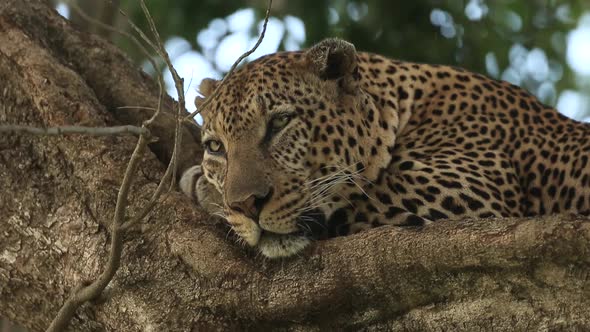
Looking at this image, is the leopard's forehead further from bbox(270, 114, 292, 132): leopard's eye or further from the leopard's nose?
the leopard's nose

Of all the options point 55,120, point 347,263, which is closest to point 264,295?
point 347,263

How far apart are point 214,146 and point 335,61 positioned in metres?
0.90

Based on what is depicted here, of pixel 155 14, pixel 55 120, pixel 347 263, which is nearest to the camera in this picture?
pixel 347 263

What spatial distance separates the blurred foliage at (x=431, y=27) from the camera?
30.6ft

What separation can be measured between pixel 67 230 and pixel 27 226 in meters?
0.28

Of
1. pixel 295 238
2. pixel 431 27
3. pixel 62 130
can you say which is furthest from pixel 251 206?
pixel 431 27

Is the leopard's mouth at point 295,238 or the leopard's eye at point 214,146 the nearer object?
the leopard's mouth at point 295,238

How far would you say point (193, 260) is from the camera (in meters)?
5.25

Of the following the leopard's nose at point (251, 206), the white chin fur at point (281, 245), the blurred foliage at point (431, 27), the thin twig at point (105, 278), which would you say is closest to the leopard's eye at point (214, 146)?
the leopard's nose at point (251, 206)

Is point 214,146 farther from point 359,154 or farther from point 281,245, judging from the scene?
point 281,245

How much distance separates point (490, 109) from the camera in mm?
6922

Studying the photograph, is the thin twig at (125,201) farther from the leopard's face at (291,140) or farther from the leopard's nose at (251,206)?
→ the leopard's face at (291,140)

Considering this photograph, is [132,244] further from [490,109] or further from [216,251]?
[490,109]

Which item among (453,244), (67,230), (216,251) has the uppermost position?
(67,230)
